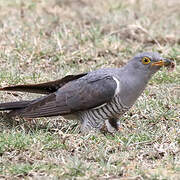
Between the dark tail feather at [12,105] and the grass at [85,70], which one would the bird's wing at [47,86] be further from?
the grass at [85,70]

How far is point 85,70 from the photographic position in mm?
7902

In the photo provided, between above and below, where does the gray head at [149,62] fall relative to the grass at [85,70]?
above

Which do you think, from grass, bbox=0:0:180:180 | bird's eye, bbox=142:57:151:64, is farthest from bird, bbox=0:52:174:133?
grass, bbox=0:0:180:180

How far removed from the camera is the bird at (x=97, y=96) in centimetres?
583

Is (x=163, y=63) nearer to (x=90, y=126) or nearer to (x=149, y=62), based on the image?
(x=149, y=62)

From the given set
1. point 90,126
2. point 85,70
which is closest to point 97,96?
point 90,126

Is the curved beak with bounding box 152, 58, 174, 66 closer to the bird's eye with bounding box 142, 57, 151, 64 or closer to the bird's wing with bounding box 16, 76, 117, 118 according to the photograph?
the bird's eye with bounding box 142, 57, 151, 64

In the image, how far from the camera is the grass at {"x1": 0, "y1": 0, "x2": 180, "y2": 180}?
4.86 m

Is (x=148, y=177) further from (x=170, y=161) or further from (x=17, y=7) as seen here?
(x=17, y=7)

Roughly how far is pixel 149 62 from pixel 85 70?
6.98 ft

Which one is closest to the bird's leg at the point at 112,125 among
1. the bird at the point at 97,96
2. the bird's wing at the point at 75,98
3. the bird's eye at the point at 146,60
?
the bird at the point at 97,96

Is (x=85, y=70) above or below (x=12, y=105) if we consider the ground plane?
below

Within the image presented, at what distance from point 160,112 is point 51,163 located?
2.22m

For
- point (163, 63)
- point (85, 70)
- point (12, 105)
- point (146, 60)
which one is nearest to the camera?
point (163, 63)
